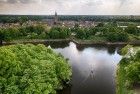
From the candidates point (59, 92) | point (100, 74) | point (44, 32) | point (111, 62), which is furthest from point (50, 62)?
point (44, 32)

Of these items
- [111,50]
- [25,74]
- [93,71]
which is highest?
[25,74]

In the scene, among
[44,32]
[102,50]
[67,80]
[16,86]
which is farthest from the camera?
[44,32]

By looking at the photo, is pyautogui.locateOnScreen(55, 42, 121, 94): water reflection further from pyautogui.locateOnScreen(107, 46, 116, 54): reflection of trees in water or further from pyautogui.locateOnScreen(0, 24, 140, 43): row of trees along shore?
pyautogui.locateOnScreen(0, 24, 140, 43): row of trees along shore

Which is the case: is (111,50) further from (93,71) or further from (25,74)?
(25,74)

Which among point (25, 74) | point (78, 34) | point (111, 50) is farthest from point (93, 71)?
point (78, 34)

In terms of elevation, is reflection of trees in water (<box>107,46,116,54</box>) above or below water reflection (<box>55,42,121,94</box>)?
below

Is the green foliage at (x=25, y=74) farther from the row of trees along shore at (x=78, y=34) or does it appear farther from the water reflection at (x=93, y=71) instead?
the row of trees along shore at (x=78, y=34)

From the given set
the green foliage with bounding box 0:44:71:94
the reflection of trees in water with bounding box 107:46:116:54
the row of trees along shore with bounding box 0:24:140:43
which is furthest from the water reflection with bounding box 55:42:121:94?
the row of trees along shore with bounding box 0:24:140:43

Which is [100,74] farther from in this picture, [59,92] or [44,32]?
[44,32]
